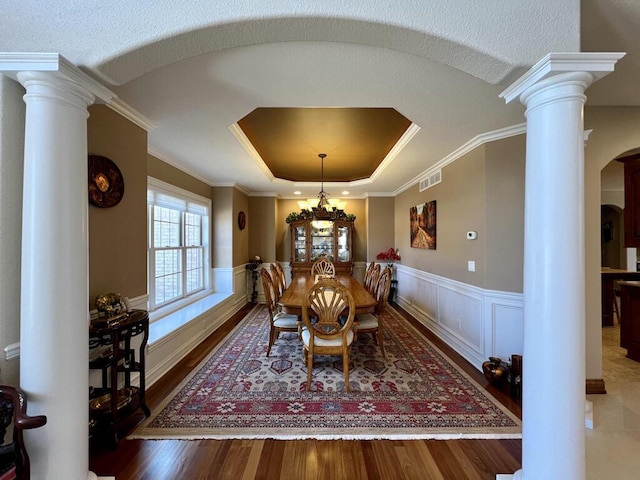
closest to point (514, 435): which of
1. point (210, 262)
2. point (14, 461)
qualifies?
point (14, 461)

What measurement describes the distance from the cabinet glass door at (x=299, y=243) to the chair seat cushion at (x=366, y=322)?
313 cm

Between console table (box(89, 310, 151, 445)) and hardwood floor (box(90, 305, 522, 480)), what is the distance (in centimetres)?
19

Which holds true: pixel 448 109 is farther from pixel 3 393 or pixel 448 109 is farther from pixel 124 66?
pixel 3 393

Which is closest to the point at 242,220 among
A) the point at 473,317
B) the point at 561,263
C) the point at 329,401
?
the point at 329,401

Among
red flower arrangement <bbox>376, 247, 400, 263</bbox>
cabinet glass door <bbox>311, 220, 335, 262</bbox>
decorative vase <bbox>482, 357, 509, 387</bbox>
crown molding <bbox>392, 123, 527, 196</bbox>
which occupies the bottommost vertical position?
decorative vase <bbox>482, 357, 509, 387</bbox>

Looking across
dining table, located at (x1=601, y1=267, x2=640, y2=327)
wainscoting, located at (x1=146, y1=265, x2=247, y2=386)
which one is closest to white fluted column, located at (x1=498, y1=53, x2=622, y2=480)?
wainscoting, located at (x1=146, y1=265, x2=247, y2=386)

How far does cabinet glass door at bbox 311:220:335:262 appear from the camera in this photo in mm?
6230

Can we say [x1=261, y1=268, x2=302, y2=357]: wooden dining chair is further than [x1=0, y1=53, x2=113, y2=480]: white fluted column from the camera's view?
Yes

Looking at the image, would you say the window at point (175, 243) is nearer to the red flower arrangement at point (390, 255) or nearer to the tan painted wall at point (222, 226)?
the tan painted wall at point (222, 226)

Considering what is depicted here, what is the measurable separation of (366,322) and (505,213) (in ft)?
6.00

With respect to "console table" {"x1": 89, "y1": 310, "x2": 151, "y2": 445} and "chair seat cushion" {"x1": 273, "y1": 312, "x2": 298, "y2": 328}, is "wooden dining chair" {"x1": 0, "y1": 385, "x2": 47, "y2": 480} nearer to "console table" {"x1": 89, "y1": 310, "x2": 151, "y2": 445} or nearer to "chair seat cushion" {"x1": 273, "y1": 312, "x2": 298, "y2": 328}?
"console table" {"x1": 89, "y1": 310, "x2": 151, "y2": 445}

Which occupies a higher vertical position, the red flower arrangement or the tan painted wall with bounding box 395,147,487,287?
the tan painted wall with bounding box 395,147,487,287

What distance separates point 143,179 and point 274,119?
1424 mm

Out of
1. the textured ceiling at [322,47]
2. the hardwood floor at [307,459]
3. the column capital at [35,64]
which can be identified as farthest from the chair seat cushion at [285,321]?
the column capital at [35,64]
